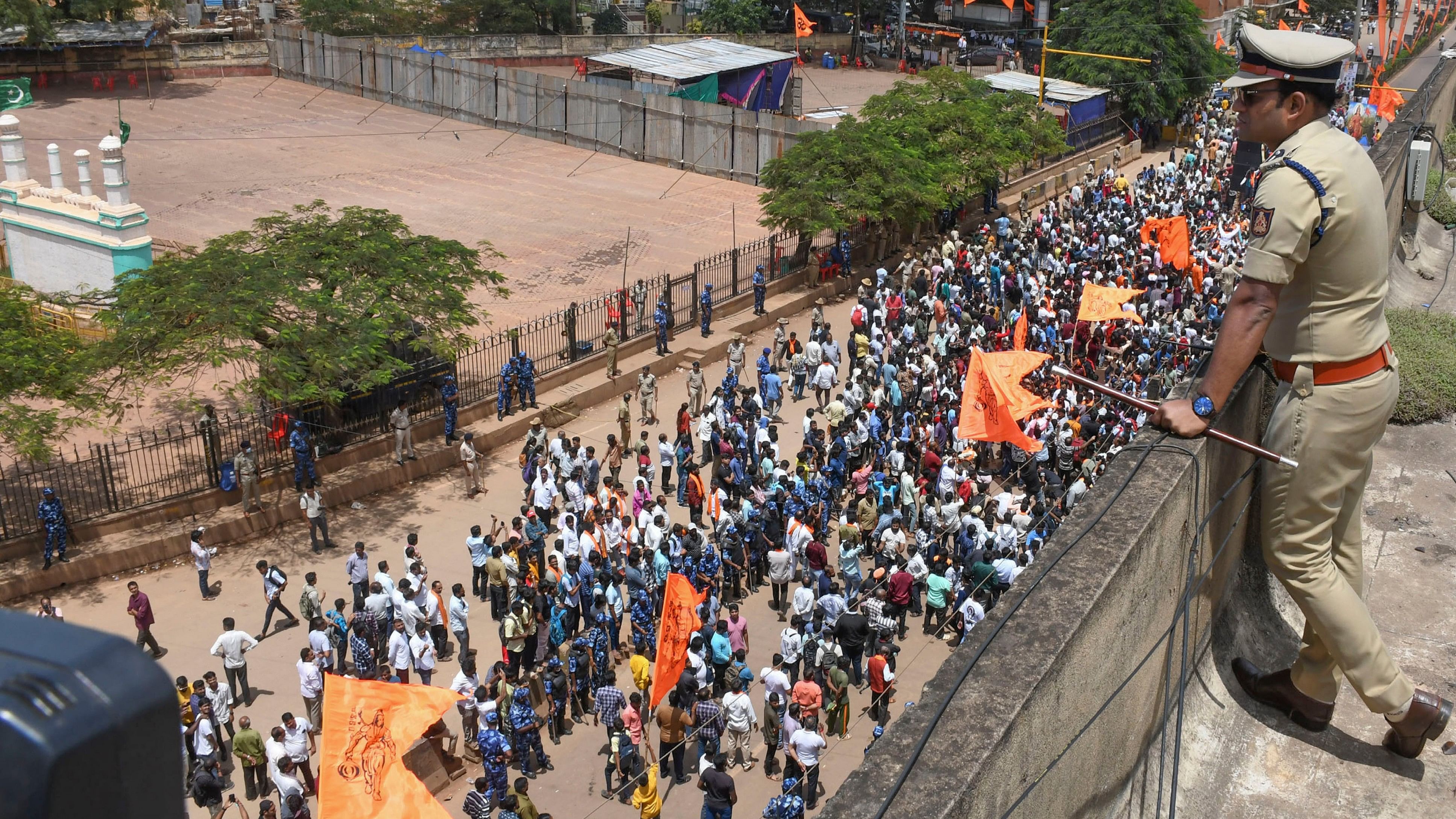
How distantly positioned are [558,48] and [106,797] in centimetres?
6163

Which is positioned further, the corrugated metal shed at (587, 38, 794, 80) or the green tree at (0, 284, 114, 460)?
the corrugated metal shed at (587, 38, 794, 80)

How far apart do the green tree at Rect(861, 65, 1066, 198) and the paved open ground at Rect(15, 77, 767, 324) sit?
204 inches

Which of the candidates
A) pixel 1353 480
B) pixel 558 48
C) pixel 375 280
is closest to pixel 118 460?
pixel 375 280

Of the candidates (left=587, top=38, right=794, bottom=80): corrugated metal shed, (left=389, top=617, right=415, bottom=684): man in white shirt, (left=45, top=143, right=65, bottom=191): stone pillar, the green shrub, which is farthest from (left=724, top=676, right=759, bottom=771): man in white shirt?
(left=587, top=38, right=794, bottom=80): corrugated metal shed

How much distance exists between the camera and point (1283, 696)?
4.93 metres

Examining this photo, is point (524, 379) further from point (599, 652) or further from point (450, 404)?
point (599, 652)

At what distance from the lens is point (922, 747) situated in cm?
372

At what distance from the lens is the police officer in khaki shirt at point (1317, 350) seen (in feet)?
14.2

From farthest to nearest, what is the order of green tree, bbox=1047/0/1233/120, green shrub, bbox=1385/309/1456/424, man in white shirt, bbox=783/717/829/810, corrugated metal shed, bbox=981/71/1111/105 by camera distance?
1. green tree, bbox=1047/0/1233/120
2. corrugated metal shed, bbox=981/71/1111/105
3. man in white shirt, bbox=783/717/829/810
4. green shrub, bbox=1385/309/1456/424

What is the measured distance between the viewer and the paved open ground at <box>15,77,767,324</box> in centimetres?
3294

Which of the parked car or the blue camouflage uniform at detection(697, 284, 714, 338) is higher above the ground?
the parked car

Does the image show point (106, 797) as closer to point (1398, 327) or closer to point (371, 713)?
point (371, 713)

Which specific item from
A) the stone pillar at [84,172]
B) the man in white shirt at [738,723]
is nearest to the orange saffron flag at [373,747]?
the man in white shirt at [738,723]

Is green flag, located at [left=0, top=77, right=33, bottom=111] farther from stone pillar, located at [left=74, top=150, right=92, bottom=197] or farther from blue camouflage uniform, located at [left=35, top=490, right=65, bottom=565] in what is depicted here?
blue camouflage uniform, located at [left=35, top=490, right=65, bottom=565]
